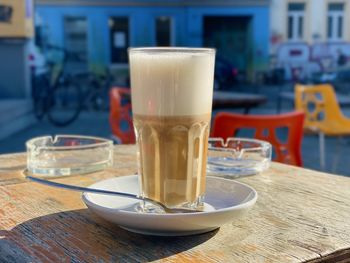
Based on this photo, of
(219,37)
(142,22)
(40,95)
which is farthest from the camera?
(219,37)

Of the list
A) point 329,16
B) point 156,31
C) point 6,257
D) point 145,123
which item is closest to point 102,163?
point 145,123

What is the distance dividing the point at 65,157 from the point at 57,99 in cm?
833

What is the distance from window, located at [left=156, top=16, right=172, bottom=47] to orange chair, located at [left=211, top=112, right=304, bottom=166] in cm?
1021

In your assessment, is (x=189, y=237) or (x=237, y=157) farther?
(x=237, y=157)

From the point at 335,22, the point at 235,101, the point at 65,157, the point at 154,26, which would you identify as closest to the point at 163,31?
the point at 154,26

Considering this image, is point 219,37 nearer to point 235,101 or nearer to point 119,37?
point 119,37

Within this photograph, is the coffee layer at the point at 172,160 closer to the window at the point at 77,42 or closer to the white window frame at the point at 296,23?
the window at the point at 77,42

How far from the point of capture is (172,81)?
860mm

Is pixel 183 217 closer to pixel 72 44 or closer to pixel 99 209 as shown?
pixel 99 209

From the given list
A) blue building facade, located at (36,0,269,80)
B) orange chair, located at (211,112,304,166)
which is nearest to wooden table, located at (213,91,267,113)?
orange chair, located at (211,112,304,166)

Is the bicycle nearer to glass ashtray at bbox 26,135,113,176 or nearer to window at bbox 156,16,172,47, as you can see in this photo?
window at bbox 156,16,172,47

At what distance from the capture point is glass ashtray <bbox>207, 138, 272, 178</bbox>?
4.00 ft

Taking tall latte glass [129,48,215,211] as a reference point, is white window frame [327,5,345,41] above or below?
above

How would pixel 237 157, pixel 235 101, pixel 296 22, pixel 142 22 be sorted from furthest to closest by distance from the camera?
pixel 296 22, pixel 142 22, pixel 235 101, pixel 237 157
